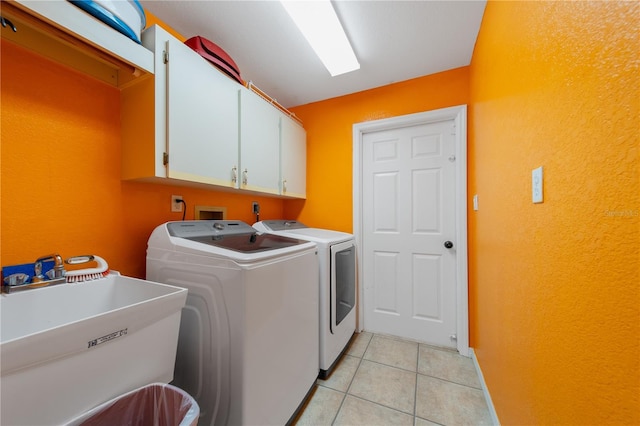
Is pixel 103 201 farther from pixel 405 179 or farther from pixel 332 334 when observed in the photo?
pixel 405 179

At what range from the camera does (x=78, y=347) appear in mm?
623

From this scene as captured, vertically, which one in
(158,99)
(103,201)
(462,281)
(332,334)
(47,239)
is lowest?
(332,334)

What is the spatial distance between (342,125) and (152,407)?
2.44 metres

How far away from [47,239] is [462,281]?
2.63 metres

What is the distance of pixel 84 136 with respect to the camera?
1.13 meters

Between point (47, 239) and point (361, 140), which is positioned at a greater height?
point (361, 140)

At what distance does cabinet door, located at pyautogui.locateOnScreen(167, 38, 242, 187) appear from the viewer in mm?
1185

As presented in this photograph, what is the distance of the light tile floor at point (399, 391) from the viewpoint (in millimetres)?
1334

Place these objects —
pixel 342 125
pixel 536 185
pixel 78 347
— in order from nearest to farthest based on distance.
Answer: pixel 78 347 → pixel 536 185 → pixel 342 125

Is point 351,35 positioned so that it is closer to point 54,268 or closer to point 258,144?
point 258,144

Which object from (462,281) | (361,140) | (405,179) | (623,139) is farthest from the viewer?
(361,140)

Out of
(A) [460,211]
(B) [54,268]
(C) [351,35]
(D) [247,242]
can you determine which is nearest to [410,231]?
(A) [460,211]

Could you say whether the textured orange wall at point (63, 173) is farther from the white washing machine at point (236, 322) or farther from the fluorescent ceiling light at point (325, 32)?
the fluorescent ceiling light at point (325, 32)

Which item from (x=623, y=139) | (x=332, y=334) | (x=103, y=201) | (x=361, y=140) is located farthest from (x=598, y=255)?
(x=361, y=140)
